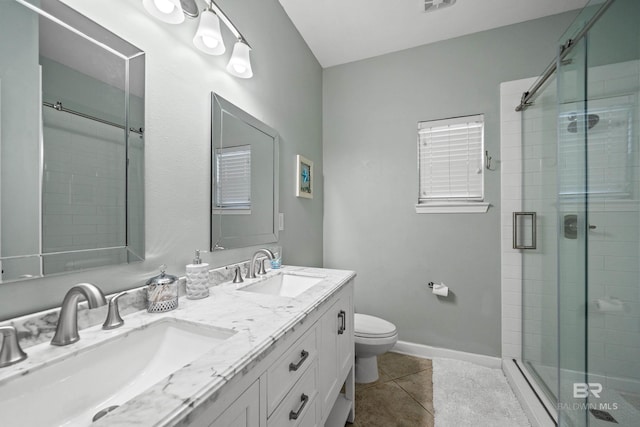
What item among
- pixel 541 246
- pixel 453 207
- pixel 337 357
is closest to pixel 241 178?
pixel 337 357

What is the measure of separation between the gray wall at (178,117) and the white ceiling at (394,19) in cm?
31

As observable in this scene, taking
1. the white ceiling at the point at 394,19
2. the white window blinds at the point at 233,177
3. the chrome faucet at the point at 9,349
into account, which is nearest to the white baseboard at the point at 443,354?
the white window blinds at the point at 233,177

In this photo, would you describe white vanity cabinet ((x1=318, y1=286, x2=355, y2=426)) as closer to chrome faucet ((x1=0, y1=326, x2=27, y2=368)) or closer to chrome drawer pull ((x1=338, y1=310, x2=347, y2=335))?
chrome drawer pull ((x1=338, y1=310, x2=347, y2=335))

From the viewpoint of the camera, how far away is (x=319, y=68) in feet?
8.29

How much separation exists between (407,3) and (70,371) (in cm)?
244

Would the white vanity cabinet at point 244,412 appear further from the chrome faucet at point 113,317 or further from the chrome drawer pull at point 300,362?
the chrome faucet at point 113,317

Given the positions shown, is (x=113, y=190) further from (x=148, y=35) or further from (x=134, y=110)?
(x=148, y=35)

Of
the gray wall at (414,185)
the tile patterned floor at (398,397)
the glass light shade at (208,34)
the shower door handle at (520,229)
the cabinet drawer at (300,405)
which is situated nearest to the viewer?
the cabinet drawer at (300,405)

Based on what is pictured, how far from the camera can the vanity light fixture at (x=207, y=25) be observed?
92 cm

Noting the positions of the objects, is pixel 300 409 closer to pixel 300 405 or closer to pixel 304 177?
pixel 300 405

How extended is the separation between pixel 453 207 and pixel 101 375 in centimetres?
222

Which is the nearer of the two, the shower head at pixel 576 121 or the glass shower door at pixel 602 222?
the glass shower door at pixel 602 222

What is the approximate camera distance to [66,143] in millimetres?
736

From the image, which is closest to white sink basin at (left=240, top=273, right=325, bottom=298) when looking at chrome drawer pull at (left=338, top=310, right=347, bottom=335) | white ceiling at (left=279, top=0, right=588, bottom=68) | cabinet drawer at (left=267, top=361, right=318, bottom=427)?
chrome drawer pull at (left=338, top=310, right=347, bottom=335)
